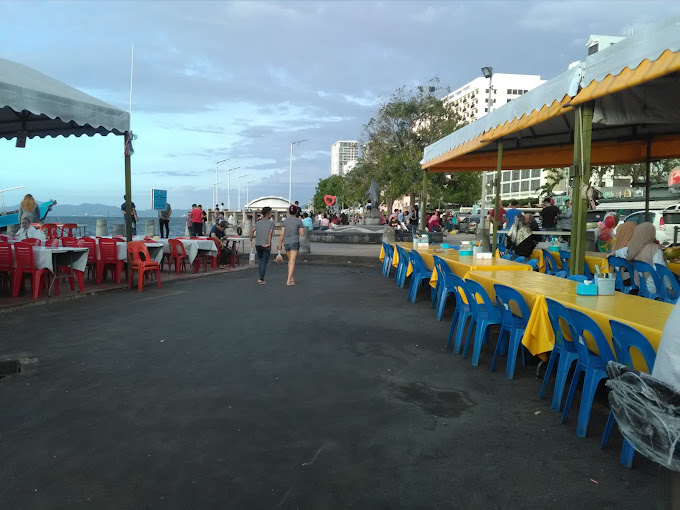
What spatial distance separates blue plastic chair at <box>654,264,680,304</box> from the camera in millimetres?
6598

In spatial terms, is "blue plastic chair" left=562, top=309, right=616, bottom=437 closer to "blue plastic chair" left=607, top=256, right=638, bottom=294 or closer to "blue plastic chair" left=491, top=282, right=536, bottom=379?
"blue plastic chair" left=491, top=282, right=536, bottom=379

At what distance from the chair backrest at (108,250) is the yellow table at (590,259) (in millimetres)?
8765

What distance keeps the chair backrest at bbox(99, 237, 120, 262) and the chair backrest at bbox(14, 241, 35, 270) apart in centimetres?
198

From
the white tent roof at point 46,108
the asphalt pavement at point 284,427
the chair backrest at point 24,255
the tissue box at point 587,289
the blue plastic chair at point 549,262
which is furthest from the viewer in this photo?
the blue plastic chair at point 549,262

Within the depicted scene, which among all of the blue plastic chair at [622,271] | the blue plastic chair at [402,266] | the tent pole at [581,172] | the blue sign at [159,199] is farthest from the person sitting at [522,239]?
the blue sign at [159,199]

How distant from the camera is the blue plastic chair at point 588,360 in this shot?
3.72 metres

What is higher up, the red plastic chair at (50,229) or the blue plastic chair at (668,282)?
the red plastic chair at (50,229)

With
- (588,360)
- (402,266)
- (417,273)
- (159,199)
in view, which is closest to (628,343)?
(588,360)

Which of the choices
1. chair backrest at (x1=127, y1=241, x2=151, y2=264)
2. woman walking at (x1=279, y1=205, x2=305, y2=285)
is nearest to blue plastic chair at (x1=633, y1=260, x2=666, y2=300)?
woman walking at (x1=279, y1=205, x2=305, y2=285)

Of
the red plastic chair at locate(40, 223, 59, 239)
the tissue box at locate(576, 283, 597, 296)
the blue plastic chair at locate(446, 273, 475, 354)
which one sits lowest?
the blue plastic chair at locate(446, 273, 475, 354)

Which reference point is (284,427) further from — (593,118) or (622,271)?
(622,271)

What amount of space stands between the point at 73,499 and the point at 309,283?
949 centimetres

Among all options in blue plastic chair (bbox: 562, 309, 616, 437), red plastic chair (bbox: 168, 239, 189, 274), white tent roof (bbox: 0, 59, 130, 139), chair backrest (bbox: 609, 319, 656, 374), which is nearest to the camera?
chair backrest (bbox: 609, 319, 656, 374)

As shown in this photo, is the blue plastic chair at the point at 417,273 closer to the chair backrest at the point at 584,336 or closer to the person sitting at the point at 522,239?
the person sitting at the point at 522,239
